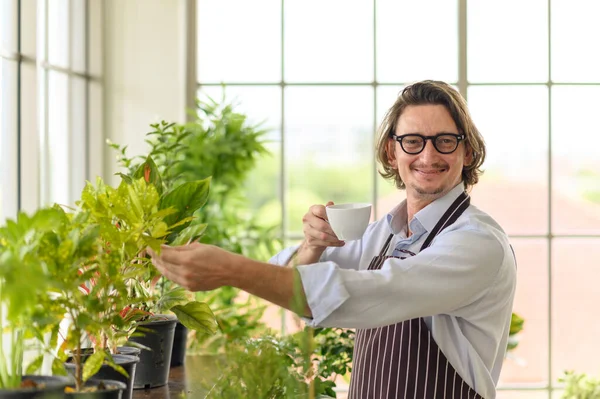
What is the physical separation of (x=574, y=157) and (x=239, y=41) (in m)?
1.95

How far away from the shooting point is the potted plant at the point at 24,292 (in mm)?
886

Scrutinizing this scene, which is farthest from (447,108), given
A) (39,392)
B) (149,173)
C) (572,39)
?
(572,39)

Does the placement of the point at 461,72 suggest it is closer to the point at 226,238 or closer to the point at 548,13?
the point at 548,13

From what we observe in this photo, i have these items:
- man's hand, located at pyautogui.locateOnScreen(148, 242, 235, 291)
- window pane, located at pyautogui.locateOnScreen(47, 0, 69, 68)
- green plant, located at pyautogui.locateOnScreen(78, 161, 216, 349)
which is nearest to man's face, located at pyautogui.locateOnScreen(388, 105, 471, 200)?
green plant, located at pyautogui.locateOnScreen(78, 161, 216, 349)

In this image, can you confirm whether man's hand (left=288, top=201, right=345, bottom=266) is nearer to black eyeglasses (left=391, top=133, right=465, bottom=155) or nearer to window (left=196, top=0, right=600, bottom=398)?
black eyeglasses (left=391, top=133, right=465, bottom=155)

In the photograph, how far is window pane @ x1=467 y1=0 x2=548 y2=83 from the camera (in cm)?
433

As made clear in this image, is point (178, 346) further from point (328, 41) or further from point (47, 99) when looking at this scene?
point (328, 41)

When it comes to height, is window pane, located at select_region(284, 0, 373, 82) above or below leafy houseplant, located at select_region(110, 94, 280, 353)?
above

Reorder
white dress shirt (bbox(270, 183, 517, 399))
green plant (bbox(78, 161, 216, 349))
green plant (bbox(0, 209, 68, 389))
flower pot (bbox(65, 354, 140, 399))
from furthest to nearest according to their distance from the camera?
white dress shirt (bbox(270, 183, 517, 399)) → flower pot (bbox(65, 354, 140, 399)) → green plant (bbox(78, 161, 216, 349)) → green plant (bbox(0, 209, 68, 389))

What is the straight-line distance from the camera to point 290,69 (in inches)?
Answer: 171

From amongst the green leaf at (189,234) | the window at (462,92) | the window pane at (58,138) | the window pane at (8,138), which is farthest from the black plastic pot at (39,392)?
the window at (462,92)

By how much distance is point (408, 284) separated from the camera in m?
1.55

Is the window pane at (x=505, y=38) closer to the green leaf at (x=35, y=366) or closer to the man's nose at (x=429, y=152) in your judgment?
the man's nose at (x=429, y=152)

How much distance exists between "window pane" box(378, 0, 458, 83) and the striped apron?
7.95 feet
